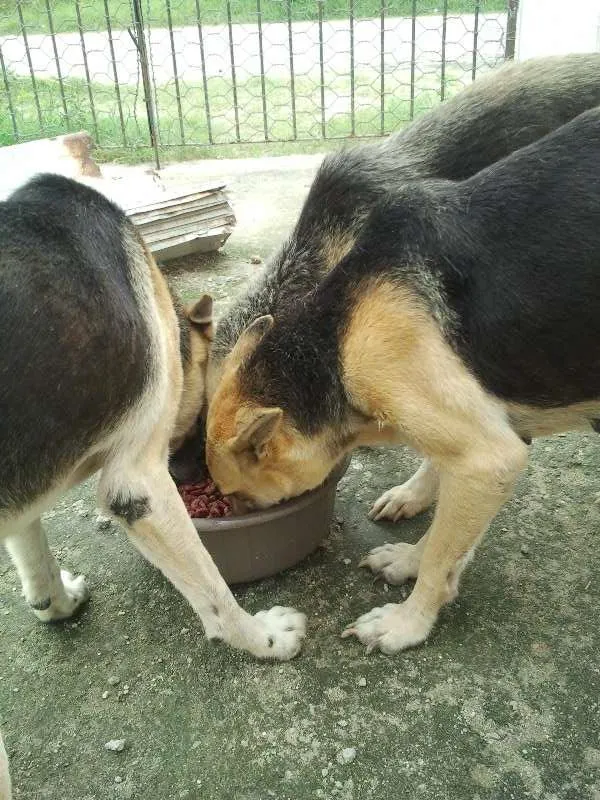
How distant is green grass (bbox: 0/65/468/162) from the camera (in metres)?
9.98

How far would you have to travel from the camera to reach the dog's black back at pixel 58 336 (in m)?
2.36

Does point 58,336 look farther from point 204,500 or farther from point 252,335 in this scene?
point 204,500

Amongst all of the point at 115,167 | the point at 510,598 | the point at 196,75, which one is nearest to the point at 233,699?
the point at 510,598

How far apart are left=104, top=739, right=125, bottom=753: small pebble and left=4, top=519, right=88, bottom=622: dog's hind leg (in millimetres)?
733

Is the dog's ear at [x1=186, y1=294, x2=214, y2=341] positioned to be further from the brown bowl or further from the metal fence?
the metal fence

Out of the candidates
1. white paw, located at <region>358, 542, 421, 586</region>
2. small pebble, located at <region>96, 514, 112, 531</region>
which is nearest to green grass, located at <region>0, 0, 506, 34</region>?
small pebble, located at <region>96, 514, 112, 531</region>

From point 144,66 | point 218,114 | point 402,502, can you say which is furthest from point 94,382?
point 218,114

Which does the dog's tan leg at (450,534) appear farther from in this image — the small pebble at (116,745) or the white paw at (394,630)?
the small pebble at (116,745)

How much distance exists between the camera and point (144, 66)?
845 cm

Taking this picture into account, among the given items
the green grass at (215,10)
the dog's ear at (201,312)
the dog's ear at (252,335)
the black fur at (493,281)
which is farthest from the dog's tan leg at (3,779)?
the green grass at (215,10)

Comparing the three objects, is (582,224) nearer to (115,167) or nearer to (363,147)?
(363,147)

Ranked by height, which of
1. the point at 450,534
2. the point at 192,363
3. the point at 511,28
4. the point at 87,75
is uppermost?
the point at 511,28

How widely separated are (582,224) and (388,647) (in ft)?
6.19

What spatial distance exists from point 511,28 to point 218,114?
428 centimetres
